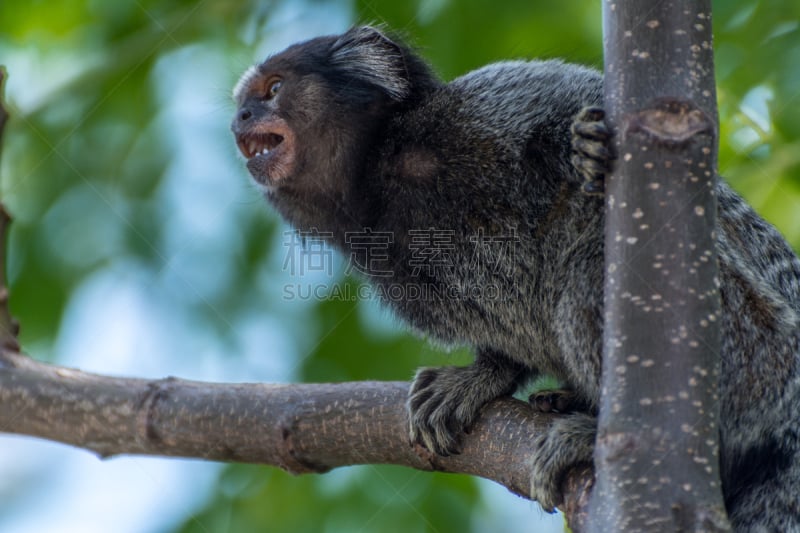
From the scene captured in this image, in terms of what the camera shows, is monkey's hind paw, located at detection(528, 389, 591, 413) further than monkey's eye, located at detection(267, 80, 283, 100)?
No

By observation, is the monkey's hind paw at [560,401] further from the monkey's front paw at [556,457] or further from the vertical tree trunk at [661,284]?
the vertical tree trunk at [661,284]

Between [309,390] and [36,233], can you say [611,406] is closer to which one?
[309,390]

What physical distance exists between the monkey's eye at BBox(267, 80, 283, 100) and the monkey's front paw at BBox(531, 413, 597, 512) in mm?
2149

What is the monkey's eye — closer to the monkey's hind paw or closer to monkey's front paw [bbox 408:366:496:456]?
monkey's front paw [bbox 408:366:496:456]

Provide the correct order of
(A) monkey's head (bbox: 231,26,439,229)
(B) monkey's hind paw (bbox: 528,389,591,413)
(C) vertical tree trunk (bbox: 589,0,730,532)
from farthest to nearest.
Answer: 1. (A) monkey's head (bbox: 231,26,439,229)
2. (B) monkey's hind paw (bbox: 528,389,591,413)
3. (C) vertical tree trunk (bbox: 589,0,730,532)

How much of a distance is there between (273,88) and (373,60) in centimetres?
49

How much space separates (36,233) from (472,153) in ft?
7.59

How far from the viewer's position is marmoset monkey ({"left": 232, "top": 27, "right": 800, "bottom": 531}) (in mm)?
3145

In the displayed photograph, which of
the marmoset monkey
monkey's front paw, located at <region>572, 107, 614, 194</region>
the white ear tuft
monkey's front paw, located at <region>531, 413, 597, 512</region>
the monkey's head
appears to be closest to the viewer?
monkey's front paw, located at <region>572, 107, 614, 194</region>

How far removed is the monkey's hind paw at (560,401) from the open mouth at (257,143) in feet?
5.42

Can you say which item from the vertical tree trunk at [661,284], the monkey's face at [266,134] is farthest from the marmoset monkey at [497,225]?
the vertical tree trunk at [661,284]

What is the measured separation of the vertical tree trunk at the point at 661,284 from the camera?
229 cm

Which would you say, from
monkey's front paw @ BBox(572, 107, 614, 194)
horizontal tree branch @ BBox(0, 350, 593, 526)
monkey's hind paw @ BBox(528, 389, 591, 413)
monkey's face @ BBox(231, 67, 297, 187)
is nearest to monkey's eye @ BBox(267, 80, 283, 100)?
monkey's face @ BBox(231, 67, 297, 187)

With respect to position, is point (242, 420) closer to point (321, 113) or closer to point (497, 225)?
point (497, 225)
